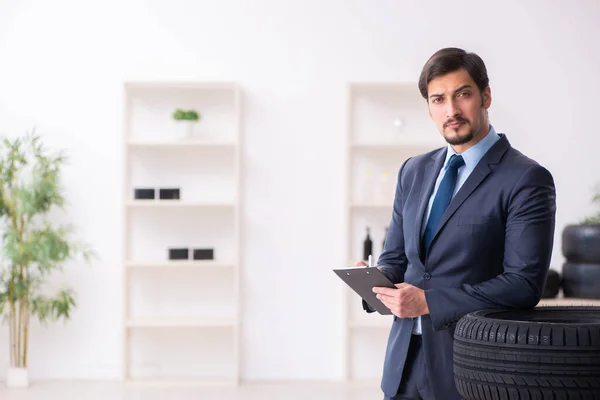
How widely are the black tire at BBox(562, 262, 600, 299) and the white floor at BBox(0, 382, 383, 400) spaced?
1.42 metres

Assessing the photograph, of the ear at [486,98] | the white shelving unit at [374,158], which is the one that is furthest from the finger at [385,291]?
the white shelving unit at [374,158]

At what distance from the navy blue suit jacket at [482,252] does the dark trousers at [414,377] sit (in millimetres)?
19

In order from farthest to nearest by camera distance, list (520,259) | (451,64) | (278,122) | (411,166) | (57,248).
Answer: (278,122) < (57,248) < (411,166) < (451,64) < (520,259)

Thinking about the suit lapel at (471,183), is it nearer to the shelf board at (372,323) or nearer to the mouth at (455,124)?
the mouth at (455,124)

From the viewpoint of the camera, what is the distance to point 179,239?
626 centimetres

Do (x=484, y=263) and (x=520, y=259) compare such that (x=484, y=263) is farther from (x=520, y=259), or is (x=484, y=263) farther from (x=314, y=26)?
(x=314, y=26)

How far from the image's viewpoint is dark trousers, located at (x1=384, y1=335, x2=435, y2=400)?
6.92 feet

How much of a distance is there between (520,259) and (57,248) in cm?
433

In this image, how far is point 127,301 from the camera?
608 centimetres

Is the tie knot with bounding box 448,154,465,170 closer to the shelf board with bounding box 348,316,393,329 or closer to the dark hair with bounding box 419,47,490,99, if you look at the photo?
the dark hair with bounding box 419,47,490,99

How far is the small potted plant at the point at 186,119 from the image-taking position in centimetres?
599

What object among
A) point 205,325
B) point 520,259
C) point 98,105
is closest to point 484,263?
point 520,259

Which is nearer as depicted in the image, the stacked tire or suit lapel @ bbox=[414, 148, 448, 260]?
suit lapel @ bbox=[414, 148, 448, 260]

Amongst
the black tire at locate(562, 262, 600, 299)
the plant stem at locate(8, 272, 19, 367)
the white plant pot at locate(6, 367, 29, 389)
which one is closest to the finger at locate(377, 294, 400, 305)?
the black tire at locate(562, 262, 600, 299)
